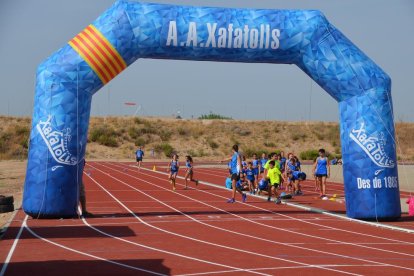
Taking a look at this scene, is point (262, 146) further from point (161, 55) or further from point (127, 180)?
point (161, 55)

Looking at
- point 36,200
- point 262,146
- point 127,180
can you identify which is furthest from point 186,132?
point 36,200

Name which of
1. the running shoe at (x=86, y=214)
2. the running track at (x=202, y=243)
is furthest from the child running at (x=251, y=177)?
the running shoe at (x=86, y=214)

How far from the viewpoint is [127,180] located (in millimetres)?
31859

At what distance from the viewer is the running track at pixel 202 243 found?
10.0m

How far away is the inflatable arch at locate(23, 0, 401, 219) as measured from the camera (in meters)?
15.7

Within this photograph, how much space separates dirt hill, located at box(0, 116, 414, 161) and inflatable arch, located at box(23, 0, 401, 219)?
51730mm

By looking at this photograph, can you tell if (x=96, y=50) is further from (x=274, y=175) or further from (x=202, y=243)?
(x=274, y=175)

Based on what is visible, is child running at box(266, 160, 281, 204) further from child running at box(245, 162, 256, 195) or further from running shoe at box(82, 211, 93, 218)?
running shoe at box(82, 211, 93, 218)

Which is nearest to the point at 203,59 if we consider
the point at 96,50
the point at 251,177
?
the point at 96,50

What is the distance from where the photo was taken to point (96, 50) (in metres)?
15.9

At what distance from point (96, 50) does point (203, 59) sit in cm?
258

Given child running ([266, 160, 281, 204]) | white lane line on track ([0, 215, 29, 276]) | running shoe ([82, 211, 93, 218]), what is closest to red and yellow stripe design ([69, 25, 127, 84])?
running shoe ([82, 211, 93, 218])

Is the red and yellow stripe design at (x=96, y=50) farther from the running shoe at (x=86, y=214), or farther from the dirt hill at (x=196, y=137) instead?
the dirt hill at (x=196, y=137)

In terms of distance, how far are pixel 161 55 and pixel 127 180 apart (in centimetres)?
1599
